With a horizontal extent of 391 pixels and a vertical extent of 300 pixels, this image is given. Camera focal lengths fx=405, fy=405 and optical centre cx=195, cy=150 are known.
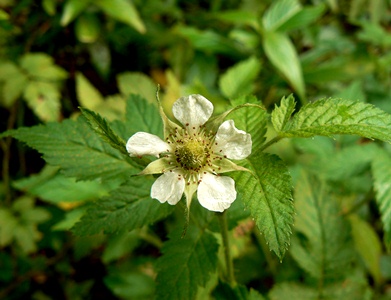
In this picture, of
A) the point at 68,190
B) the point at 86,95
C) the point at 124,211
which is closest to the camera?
the point at 124,211

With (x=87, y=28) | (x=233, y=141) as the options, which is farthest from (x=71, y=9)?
(x=233, y=141)

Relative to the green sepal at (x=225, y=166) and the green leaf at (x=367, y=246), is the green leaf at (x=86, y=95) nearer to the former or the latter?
the green sepal at (x=225, y=166)

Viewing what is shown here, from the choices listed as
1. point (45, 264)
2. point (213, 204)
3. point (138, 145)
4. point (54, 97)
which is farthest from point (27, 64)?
point (213, 204)

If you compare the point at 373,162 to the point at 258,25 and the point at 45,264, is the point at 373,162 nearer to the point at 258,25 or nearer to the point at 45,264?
the point at 258,25

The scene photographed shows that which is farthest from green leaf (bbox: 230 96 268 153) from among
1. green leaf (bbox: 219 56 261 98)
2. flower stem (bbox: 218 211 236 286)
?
green leaf (bbox: 219 56 261 98)

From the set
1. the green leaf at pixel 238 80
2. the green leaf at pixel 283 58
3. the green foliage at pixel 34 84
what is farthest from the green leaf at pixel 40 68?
the green leaf at pixel 283 58

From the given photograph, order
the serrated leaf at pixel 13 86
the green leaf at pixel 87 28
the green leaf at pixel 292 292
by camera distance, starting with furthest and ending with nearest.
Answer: the green leaf at pixel 87 28, the serrated leaf at pixel 13 86, the green leaf at pixel 292 292

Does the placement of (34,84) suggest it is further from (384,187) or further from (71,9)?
(384,187)
